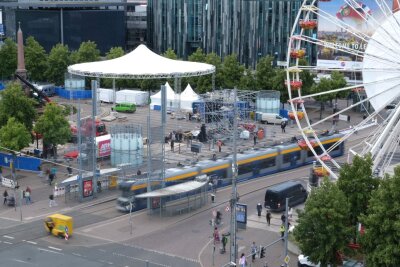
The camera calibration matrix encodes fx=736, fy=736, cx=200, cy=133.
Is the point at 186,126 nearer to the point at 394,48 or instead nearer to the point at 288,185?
the point at 288,185

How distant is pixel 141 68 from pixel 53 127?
63.5 ft

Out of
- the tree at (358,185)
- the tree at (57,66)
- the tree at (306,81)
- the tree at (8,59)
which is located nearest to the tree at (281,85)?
the tree at (306,81)

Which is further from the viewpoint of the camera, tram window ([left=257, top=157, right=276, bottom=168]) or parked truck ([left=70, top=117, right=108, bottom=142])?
parked truck ([left=70, top=117, right=108, bottom=142])

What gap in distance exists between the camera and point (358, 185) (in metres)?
34.3

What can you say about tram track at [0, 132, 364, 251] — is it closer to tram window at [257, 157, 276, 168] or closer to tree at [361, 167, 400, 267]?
tram window at [257, 157, 276, 168]

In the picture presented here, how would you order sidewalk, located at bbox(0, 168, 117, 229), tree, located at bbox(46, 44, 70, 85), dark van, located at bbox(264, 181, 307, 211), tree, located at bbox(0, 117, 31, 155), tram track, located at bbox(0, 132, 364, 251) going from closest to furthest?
tram track, located at bbox(0, 132, 364, 251)
sidewalk, located at bbox(0, 168, 117, 229)
dark van, located at bbox(264, 181, 307, 211)
tree, located at bbox(0, 117, 31, 155)
tree, located at bbox(46, 44, 70, 85)

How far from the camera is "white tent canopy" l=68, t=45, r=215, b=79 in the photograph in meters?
74.6

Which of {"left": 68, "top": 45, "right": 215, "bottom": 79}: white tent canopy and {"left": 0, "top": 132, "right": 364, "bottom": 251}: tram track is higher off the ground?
{"left": 68, "top": 45, "right": 215, "bottom": 79}: white tent canopy

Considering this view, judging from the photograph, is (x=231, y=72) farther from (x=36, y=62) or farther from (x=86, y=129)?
(x=86, y=129)

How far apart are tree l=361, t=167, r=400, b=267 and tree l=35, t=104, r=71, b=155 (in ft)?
106

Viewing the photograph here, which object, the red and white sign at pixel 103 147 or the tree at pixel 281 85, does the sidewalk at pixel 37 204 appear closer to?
the red and white sign at pixel 103 147

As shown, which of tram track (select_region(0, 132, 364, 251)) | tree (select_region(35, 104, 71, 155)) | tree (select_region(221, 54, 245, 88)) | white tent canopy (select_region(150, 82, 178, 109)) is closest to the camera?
tram track (select_region(0, 132, 364, 251))

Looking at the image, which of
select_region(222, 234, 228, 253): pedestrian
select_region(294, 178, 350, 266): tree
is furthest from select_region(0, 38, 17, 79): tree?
select_region(294, 178, 350, 266): tree

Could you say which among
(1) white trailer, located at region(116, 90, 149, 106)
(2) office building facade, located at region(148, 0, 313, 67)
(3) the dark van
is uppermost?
(2) office building facade, located at region(148, 0, 313, 67)
